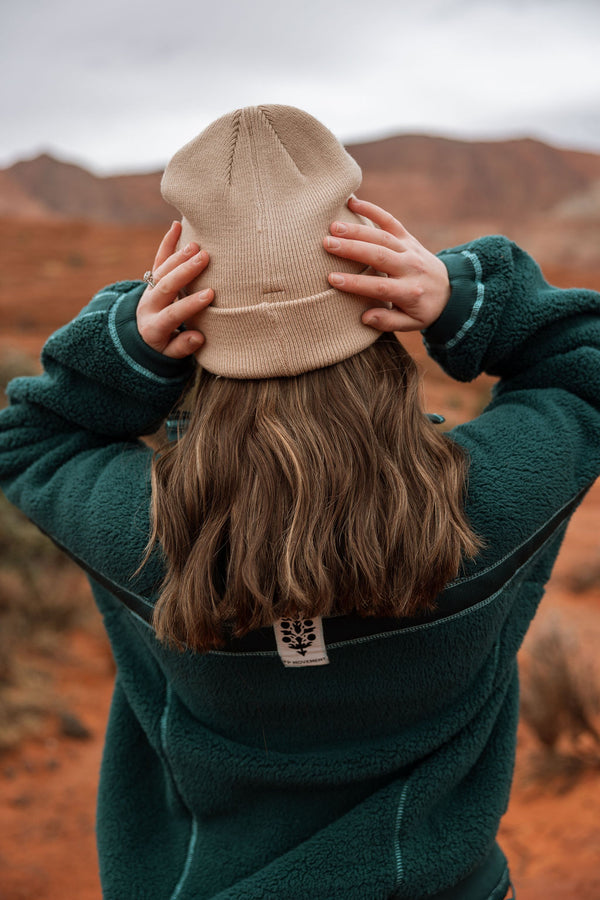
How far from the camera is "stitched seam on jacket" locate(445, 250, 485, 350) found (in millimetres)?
1090

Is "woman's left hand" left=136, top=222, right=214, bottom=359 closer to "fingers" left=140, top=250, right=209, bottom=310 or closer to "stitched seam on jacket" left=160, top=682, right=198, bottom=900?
"fingers" left=140, top=250, right=209, bottom=310

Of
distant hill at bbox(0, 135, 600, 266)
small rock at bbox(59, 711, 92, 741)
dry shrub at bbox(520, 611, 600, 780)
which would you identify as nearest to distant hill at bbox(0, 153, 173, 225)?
distant hill at bbox(0, 135, 600, 266)

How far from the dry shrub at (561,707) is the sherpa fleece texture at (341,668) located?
9.11 feet

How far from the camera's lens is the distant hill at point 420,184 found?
4066 cm

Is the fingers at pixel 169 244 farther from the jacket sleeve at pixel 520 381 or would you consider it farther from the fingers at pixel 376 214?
the jacket sleeve at pixel 520 381

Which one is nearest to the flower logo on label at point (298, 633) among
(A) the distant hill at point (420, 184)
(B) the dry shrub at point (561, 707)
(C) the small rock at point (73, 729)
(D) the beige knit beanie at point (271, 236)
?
(D) the beige knit beanie at point (271, 236)

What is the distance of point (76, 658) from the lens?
477cm

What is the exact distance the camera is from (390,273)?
0.98 m

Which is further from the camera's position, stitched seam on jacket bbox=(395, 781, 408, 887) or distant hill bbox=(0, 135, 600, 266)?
distant hill bbox=(0, 135, 600, 266)

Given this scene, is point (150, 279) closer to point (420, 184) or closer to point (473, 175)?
point (420, 184)

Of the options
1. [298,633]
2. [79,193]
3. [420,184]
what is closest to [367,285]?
[298,633]

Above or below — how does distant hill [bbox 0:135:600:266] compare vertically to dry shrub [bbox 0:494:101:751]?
below

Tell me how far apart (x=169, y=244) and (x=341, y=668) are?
2.06 ft

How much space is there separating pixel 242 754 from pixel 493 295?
0.73 m
